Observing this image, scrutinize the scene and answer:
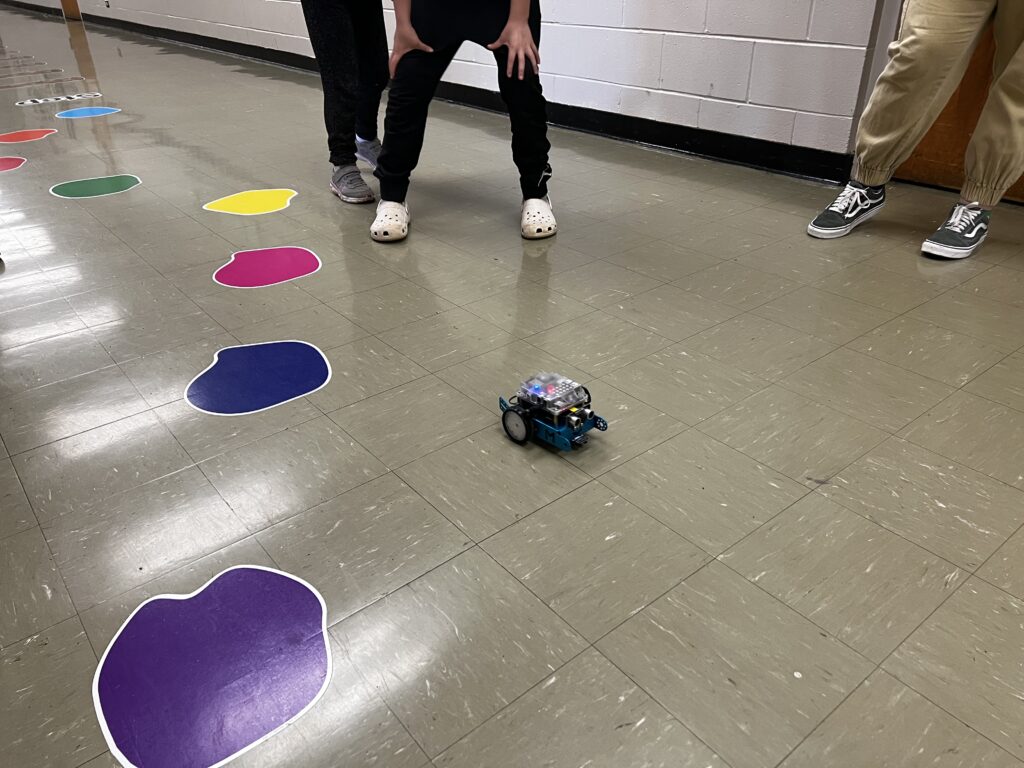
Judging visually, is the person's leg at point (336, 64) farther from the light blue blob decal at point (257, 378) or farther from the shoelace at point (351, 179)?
the light blue blob decal at point (257, 378)

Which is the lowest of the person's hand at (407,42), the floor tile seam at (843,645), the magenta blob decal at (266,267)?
the magenta blob decal at (266,267)

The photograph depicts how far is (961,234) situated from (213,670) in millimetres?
2095

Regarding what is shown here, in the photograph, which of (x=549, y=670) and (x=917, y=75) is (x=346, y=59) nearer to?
(x=917, y=75)

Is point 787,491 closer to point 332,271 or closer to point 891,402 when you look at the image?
point 891,402

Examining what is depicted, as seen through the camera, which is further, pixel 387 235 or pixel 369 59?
pixel 369 59

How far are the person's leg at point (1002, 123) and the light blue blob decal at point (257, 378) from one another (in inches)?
71.7

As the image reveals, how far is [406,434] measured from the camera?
1.32 m

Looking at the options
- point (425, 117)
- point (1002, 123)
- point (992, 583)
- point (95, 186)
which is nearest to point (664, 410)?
point (992, 583)

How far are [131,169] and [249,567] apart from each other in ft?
8.41

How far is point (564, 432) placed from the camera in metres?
1.22

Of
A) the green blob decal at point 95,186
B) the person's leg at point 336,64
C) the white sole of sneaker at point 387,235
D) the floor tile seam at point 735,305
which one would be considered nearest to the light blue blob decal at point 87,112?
the green blob decal at point 95,186

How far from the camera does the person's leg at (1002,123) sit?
190cm

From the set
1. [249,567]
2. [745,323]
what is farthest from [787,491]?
[249,567]

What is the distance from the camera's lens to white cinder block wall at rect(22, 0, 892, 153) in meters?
2.60
